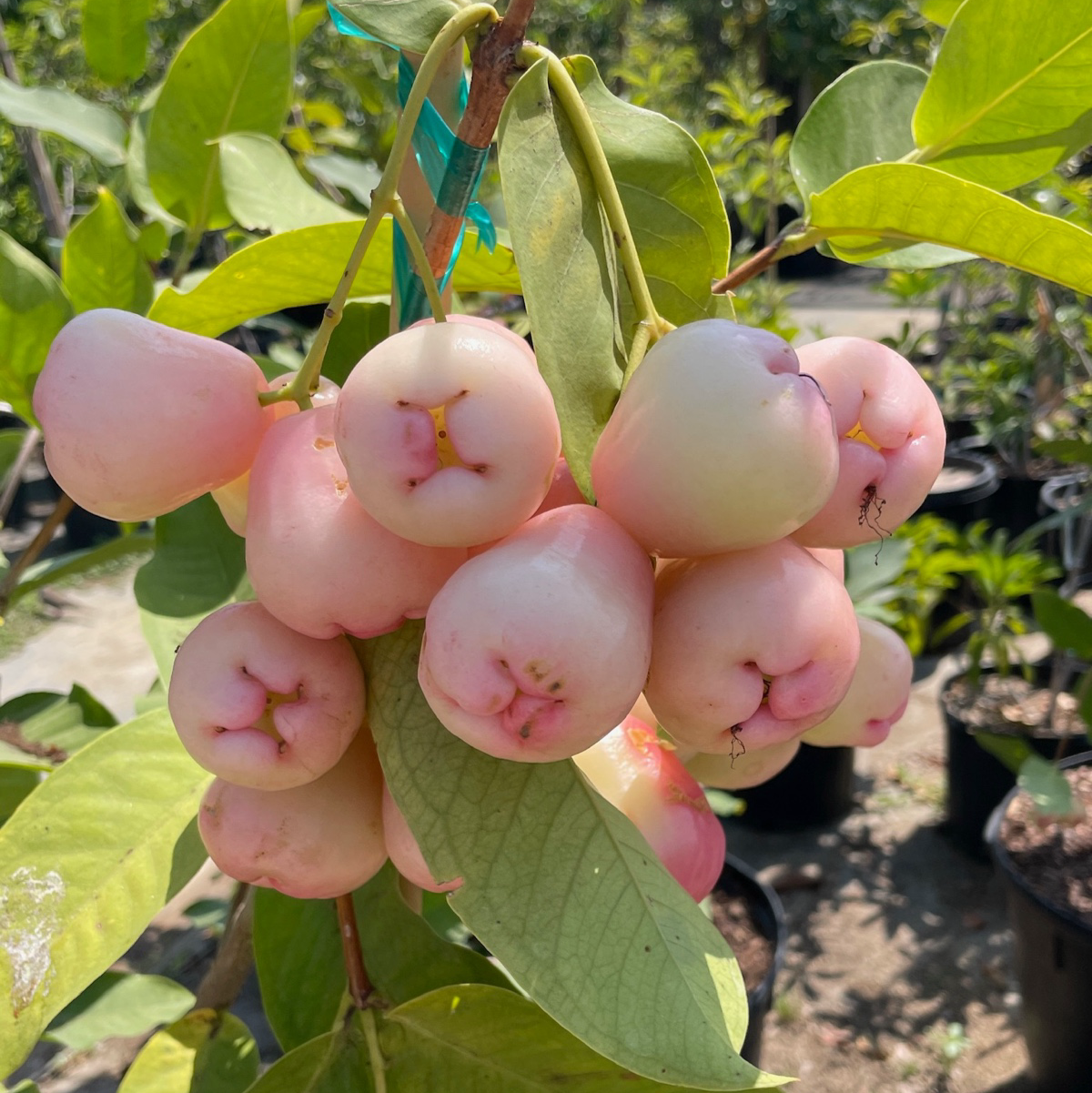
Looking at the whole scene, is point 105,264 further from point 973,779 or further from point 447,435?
point 973,779

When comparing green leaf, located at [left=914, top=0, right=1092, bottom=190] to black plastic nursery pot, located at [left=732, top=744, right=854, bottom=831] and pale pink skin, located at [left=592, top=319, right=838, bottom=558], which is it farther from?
black plastic nursery pot, located at [left=732, top=744, right=854, bottom=831]

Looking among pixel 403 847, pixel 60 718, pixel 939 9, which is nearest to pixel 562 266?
pixel 403 847

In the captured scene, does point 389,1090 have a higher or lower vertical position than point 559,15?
higher

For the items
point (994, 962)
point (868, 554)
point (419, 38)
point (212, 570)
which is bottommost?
point (994, 962)

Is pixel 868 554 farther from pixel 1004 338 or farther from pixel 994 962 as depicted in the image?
pixel 1004 338

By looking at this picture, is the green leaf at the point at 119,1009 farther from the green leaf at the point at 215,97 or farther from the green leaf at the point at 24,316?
the green leaf at the point at 215,97

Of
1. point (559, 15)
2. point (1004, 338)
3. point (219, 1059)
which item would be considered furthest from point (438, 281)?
point (559, 15)

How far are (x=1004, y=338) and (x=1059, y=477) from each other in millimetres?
423

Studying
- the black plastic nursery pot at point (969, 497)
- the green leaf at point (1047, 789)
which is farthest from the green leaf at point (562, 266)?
the black plastic nursery pot at point (969, 497)

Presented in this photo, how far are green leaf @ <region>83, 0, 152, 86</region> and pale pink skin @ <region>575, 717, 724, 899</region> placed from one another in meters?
0.79

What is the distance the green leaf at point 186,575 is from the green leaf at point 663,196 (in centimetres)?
35

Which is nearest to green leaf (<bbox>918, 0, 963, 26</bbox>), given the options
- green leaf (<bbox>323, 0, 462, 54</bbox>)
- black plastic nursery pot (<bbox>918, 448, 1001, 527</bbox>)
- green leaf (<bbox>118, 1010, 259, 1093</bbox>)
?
green leaf (<bbox>323, 0, 462, 54</bbox>)

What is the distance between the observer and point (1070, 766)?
1.70 metres

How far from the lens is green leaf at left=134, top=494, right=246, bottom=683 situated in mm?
658
